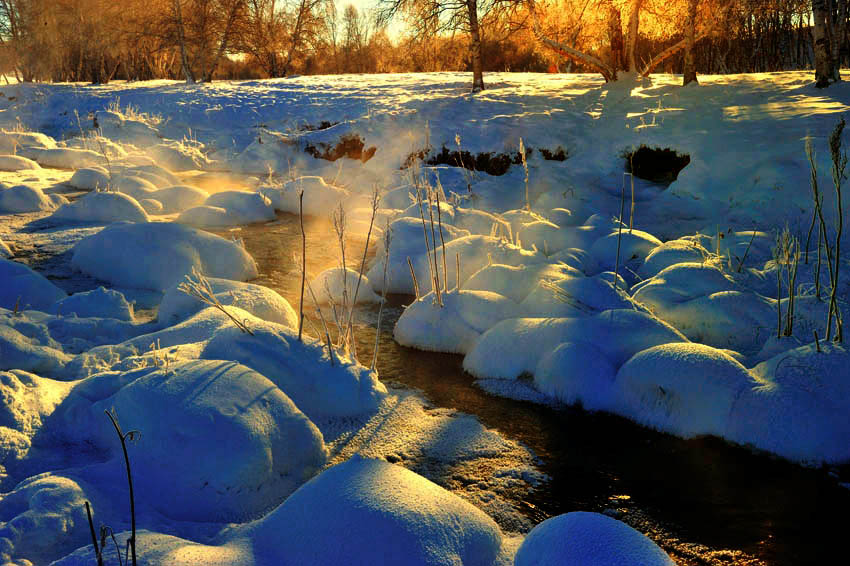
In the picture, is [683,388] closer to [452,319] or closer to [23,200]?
[452,319]

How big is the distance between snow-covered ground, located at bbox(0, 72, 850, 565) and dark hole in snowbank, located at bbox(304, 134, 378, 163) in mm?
1116

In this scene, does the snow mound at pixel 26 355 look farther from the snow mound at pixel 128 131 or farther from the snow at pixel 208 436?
the snow mound at pixel 128 131

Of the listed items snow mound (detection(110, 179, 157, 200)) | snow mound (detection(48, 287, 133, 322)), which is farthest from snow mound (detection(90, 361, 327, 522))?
snow mound (detection(110, 179, 157, 200))

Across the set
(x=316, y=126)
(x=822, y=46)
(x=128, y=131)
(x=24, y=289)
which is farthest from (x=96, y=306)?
(x=822, y=46)

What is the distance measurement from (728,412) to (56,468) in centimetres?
305

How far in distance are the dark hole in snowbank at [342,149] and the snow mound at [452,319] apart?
612cm

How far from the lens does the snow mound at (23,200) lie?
733cm

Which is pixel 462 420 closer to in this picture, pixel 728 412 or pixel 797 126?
Answer: pixel 728 412

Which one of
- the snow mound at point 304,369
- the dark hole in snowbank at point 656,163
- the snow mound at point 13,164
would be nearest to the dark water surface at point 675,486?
the snow mound at point 304,369

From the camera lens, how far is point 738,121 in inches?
327

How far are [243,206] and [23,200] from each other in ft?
8.34

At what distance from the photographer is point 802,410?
9.78 feet

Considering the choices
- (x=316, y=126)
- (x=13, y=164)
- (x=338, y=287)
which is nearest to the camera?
(x=338, y=287)

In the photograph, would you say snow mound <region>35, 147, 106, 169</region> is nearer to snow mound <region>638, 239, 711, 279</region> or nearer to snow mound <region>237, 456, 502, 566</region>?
snow mound <region>638, 239, 711, 279</region>
